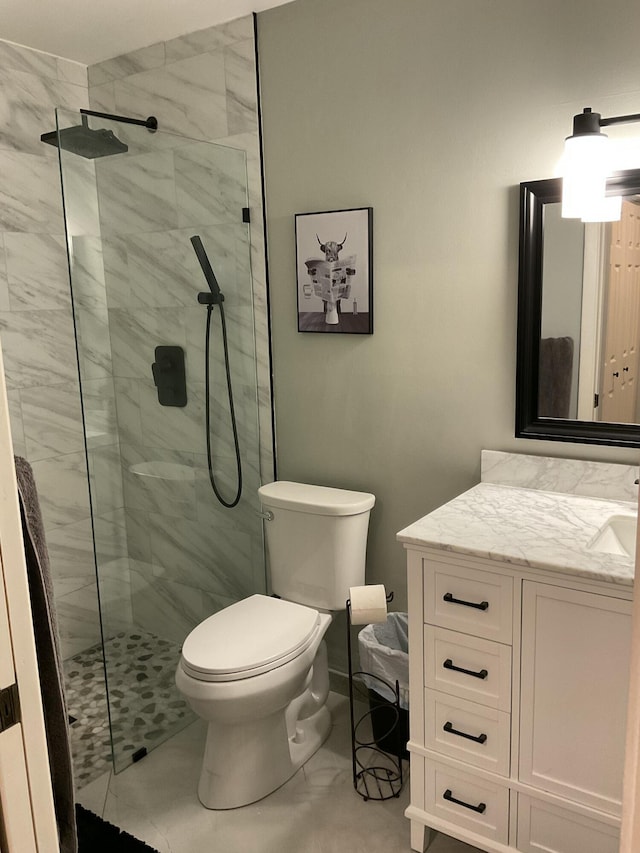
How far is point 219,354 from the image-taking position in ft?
8.62

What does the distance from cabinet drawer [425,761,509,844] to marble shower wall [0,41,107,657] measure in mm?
1766

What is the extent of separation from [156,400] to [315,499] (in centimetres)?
65

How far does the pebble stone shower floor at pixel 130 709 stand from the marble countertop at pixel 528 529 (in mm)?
1156

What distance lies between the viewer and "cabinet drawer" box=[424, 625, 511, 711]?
5.92 ft

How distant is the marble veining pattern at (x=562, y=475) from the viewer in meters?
2.09

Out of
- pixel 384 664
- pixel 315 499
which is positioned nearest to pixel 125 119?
pixel 315 499

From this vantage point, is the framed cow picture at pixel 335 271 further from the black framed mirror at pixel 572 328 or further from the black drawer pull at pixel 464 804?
the black drawer pull at pixel 464 804

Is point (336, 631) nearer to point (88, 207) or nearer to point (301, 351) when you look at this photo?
point (301, 351)

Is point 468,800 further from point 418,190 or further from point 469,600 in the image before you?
point 418,190

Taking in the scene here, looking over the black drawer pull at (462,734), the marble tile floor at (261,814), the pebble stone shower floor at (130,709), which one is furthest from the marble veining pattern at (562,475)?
the pebble stone shower floor at (130,709)

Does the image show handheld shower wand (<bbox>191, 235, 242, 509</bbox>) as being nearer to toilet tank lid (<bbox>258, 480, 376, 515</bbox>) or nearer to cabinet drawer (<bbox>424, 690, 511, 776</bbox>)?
toilet tank lid (<bbox>258, 480, 376, 515</bbox>)

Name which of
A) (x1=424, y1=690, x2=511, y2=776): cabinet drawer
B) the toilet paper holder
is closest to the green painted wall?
the toilet paper holder

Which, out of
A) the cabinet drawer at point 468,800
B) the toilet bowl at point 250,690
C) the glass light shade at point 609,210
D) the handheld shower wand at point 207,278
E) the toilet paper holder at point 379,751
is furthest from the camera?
the handheld shower wand at point 207,278

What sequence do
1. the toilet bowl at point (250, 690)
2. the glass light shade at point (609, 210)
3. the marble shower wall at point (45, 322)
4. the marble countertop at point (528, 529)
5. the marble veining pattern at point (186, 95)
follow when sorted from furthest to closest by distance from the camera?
the marble shower wall at point (45, 322), the marble veining pattern at point (186, 95), the toilet bowl at point (250, 690), the glass light shade at point (609, 210), the marble countertop at point (528, 529)
